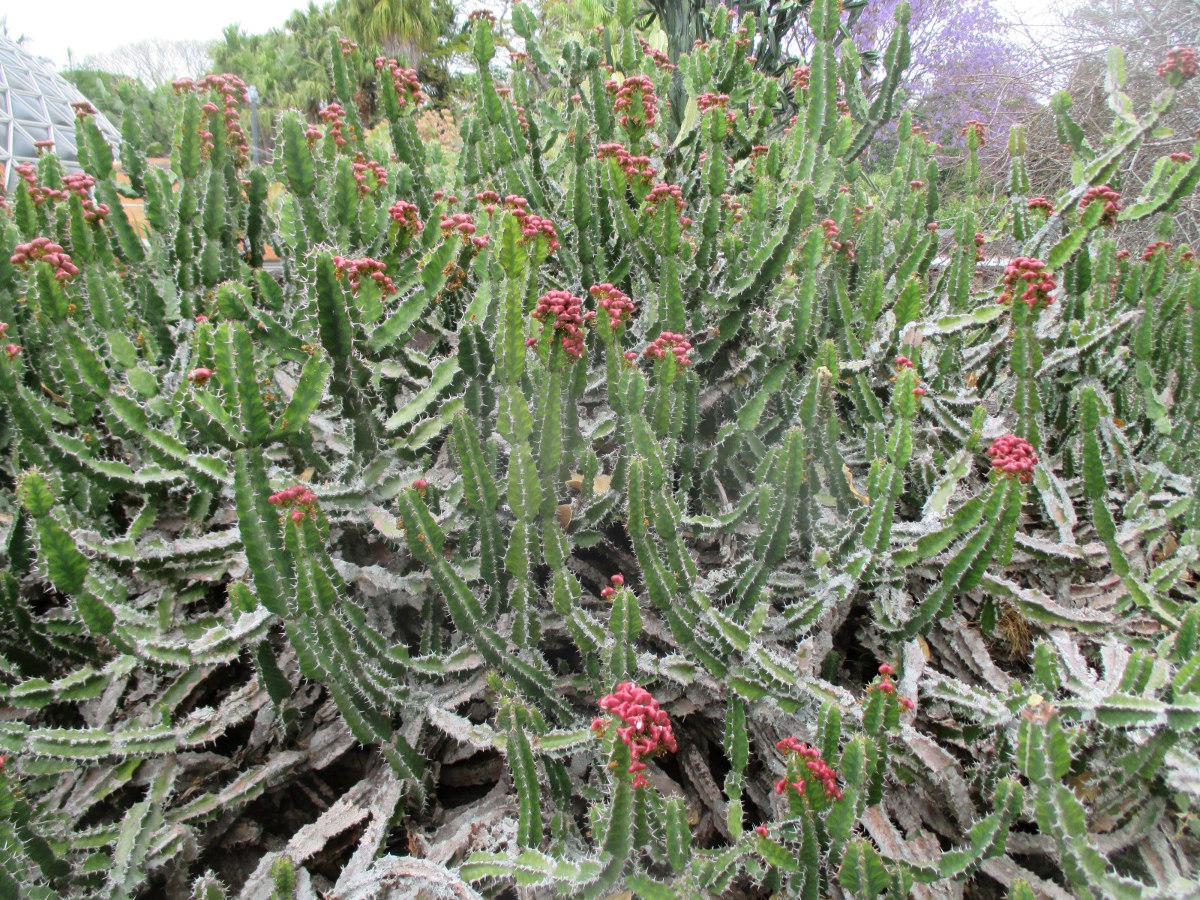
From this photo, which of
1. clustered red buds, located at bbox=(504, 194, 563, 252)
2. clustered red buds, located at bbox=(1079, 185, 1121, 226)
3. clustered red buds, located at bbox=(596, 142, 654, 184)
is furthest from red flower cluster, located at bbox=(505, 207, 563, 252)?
clustered red buds, located at bbox=(1079, 185, 1121, 226)

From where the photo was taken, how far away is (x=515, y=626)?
6.82 feet

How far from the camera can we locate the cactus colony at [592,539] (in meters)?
1.75

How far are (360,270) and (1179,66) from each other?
3429 mm

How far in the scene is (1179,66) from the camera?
3.12 metres

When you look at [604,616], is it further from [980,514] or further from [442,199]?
[442,199]

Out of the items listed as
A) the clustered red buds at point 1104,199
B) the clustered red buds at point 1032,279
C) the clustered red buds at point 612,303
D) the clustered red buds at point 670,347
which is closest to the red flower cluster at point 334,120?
the clustered red buds at point 612,303

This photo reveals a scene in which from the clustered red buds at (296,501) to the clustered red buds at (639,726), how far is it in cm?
85

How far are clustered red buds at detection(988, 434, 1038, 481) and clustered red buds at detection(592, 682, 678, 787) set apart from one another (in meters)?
1.14

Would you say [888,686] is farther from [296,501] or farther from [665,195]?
[665,195]

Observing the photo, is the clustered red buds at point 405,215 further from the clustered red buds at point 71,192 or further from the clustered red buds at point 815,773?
the clustered red buds at point 815,773

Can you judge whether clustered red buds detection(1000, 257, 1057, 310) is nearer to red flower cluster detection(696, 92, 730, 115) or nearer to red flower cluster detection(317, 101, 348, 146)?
red flower cluster detection(696, 92, 730, 115)

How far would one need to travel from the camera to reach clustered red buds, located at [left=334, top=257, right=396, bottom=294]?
209 cm

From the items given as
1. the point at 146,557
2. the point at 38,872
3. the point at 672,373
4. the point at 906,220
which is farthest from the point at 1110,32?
the point at 38,872

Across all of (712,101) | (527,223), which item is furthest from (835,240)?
(527,223)
